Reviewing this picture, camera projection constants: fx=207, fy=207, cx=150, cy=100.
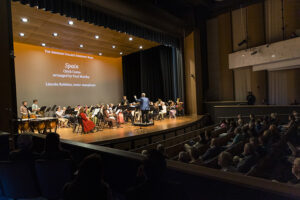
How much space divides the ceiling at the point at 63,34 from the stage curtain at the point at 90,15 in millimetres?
1036

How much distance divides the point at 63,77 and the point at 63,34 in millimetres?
3377

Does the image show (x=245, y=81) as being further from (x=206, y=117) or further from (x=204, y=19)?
(x=204, y=19)

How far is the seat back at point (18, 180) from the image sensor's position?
203 cm

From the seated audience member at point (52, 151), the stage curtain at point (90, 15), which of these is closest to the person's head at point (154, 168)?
the seated audience member at point (52, 151)

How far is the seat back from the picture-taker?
2.03 m

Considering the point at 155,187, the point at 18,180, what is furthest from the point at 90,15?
the point at 155,187

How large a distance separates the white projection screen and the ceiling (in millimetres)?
585

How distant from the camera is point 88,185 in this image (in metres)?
1.25

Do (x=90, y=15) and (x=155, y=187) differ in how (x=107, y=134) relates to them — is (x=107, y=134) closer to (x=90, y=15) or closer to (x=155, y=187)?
(x=90, y=15)

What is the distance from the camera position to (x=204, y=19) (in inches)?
496

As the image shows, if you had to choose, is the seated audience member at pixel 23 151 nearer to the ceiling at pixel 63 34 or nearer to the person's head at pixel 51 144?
the person's head at pixel 51 144

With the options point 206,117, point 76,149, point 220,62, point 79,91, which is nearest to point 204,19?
point 220,62

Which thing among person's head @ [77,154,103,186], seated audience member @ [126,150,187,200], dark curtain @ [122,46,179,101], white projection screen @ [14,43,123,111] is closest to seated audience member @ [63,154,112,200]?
person's head @ [77,154,103,186]

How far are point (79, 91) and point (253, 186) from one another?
1234cm
